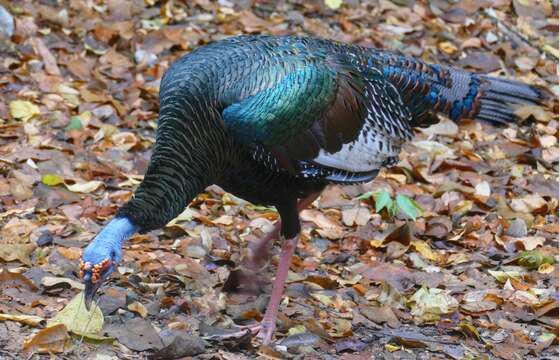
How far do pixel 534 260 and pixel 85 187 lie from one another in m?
3.06

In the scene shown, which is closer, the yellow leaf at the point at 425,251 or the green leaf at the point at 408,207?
the yellow leaf at the point at 425,251

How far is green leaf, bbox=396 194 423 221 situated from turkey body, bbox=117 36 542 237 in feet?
2.50

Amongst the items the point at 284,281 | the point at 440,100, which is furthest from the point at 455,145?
the point at 284,281

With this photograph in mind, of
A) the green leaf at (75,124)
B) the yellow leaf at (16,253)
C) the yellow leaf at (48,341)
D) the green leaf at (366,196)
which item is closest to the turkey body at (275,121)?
the yellow leaf at (48,341)

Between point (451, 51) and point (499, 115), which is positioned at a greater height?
point (499, 115)

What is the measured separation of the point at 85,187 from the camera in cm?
654

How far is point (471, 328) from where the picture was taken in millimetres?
5242

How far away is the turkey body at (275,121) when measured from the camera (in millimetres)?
4965

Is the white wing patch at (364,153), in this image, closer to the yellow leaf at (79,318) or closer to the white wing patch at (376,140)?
the white wing patch at (376,140)

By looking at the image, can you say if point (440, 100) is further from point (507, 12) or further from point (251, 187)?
point (507, 12)

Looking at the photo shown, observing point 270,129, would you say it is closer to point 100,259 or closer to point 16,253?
point 100,259

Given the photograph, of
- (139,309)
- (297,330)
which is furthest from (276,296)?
(139,309)

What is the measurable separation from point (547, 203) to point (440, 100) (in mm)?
1324

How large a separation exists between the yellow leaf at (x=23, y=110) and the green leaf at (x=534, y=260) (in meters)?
3.87
